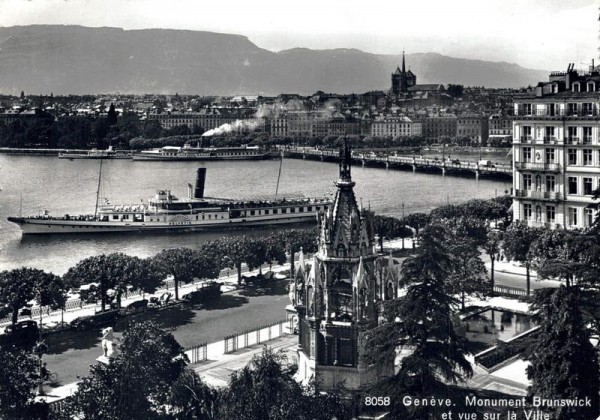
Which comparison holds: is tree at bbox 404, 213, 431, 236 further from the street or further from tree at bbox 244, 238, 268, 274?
the street

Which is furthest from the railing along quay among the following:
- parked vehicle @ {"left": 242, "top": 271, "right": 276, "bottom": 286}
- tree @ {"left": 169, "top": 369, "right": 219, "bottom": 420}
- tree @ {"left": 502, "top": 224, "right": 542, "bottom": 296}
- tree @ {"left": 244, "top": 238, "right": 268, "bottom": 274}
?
tree @ {"left": 169, "top": 369, "right": 219, "bottom": 420}

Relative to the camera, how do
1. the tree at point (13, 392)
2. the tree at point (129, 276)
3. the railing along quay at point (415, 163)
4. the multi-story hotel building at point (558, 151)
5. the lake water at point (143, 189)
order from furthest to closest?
1. the railing along quay at point (415, 163)
2. the lake water at point (143, 189)
3. the multi-story hotel building at point (558, 151)
4. the tree at point (129, 276)
5. the tree at point (13, 392)

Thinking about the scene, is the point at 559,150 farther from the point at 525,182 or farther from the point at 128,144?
the point at 128,144

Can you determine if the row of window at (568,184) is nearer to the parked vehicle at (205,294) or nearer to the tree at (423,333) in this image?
the parked vehicle at (205,294)

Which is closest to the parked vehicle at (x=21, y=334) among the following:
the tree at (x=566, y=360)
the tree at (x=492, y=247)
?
the tree at (x=492, y=247)

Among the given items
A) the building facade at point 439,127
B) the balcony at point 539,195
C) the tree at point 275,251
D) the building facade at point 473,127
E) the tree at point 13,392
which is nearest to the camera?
the tree at point 13,392


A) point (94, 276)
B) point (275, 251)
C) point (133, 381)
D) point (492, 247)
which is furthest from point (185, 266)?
point (133, 381)
